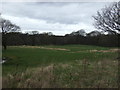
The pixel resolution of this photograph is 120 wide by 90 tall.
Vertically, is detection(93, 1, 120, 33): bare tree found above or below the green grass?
above

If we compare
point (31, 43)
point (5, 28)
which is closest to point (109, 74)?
point (5, 28)

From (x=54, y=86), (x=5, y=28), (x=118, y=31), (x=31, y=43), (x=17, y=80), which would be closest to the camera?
(x=54, y=86)

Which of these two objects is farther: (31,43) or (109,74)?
(31,43)

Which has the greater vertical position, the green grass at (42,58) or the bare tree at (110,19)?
the bare tree at (110,19)

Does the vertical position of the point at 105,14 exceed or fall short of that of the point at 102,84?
it exceeds it

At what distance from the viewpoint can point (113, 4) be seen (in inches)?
896

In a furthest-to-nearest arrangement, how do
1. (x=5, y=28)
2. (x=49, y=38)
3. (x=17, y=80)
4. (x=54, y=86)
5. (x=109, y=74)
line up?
(x=49, y=38) → (x=5, y=28) → (x=109, y=74) → (x=17, y=80) → (x=54, y=86)

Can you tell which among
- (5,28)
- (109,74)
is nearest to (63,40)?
(5,28)

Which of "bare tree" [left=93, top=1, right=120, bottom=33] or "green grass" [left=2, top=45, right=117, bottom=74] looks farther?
"bare tree" [left=93, top=1, right=120, bottom=33]

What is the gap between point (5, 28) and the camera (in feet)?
139

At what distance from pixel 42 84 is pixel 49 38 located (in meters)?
73.8

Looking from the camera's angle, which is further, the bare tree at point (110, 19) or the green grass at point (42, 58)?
the bare tree at point (110, 19)

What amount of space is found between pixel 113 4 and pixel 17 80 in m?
20.5

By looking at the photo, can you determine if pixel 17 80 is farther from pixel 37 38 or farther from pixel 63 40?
pixel 63 40
